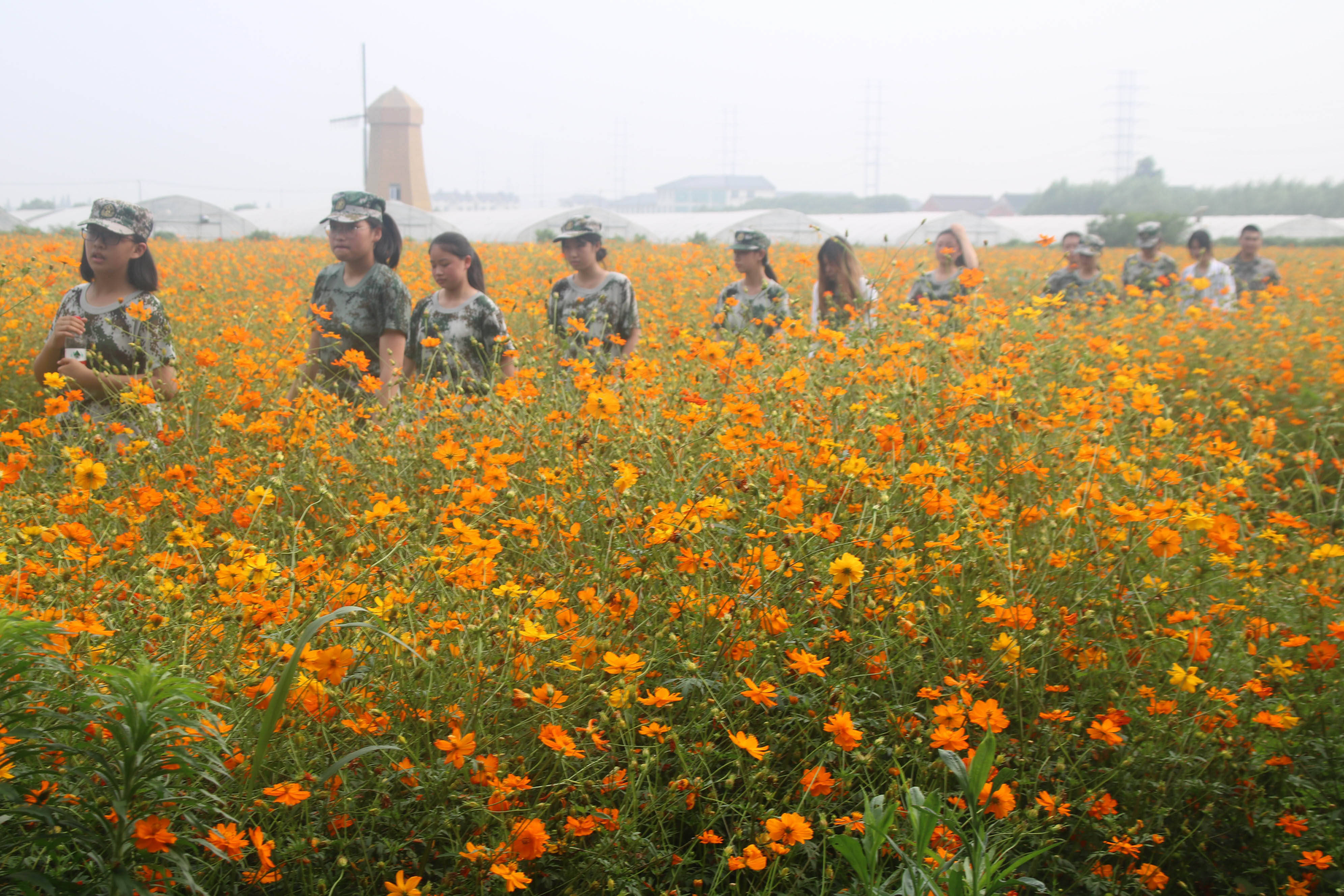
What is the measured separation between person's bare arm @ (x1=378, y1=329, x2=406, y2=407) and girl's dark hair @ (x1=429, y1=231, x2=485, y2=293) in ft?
1.40

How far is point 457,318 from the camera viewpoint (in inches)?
159

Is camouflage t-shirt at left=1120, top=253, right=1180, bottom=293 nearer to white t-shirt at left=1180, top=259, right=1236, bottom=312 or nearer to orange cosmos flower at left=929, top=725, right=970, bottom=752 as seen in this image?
white t-shirt at left=1180, top=259, right=1236, bottom=312

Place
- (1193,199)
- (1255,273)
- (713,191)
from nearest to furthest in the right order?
(1255,273) < (1193,199) < (713,191)

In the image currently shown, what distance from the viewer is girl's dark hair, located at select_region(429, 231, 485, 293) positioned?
4.11m

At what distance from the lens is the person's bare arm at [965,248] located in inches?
228

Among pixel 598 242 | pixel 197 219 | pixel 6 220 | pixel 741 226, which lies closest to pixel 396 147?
pixel 197 219

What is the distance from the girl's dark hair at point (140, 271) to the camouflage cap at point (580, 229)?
6.11 ft

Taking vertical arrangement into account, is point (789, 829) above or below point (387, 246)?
below

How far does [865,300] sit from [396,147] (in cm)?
4837

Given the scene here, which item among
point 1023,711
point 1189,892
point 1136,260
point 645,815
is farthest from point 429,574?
point 1136,260

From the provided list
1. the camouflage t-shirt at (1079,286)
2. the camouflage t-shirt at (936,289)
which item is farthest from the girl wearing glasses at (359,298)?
the camouflage t-shirt at (1079,286)

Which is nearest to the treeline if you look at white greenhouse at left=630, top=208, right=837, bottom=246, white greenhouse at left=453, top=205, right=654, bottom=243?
white greenhouse at left=630, top=208, right=837, bottom=246

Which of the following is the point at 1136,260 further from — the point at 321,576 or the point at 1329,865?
the point at 321,576

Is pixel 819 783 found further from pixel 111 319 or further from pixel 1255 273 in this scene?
pixel 1255 273
